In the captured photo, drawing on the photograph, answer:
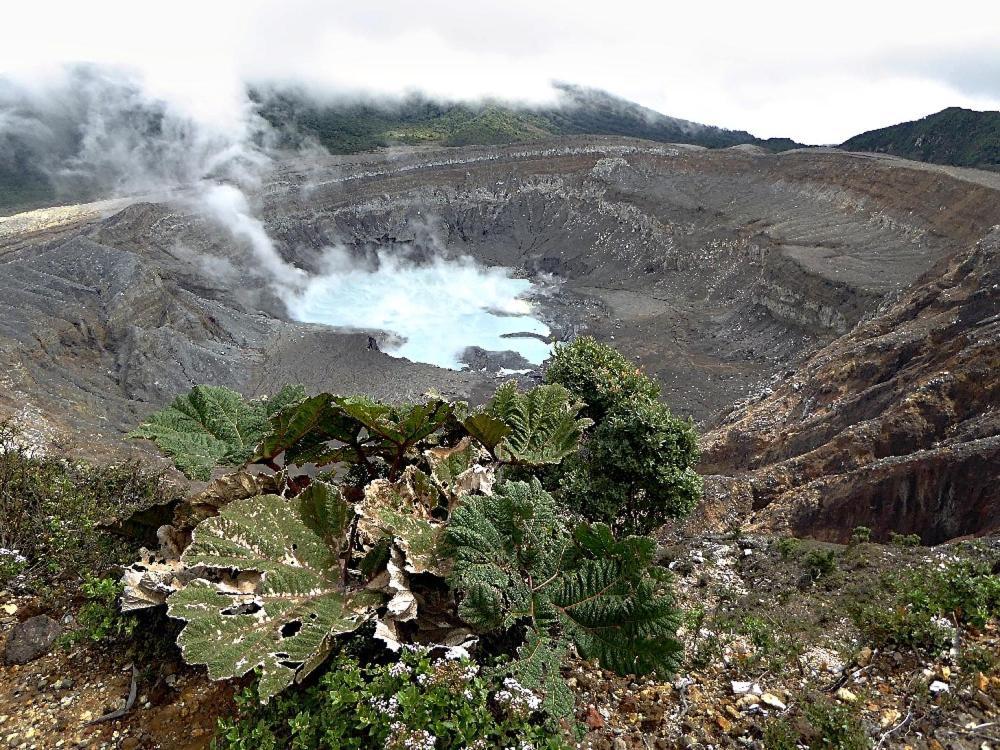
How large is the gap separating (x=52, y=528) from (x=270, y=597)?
106 inches

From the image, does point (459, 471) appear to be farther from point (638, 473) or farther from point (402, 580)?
point (638, 473)

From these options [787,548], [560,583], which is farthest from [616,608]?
[787,548]

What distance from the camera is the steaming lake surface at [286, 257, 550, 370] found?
44.2 meters

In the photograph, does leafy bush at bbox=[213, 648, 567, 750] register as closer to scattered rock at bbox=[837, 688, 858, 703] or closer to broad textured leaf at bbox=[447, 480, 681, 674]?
broad textured leaf at bbox=[447, 480, 681, 674]

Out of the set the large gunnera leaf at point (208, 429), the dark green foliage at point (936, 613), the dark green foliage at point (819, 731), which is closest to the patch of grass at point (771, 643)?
the dark green foliage at point (936, 613)

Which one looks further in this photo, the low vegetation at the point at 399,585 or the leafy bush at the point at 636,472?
the leafy bush at the point at 636,472

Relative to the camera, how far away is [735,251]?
48406 millimetres

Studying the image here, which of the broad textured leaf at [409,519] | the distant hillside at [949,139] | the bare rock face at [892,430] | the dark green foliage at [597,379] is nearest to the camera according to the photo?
the broad textured leaf at [409,519]

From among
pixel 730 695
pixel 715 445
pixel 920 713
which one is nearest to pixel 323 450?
pixel 730 695

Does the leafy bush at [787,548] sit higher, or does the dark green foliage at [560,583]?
the dark green foliage at [560,583]

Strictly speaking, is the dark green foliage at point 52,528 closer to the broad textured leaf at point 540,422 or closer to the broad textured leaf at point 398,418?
the broad textured leaf at point 398,418

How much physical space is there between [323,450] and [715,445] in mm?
18738

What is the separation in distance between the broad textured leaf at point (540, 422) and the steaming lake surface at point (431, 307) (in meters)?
34.7

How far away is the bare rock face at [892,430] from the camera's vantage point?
13500 mm
